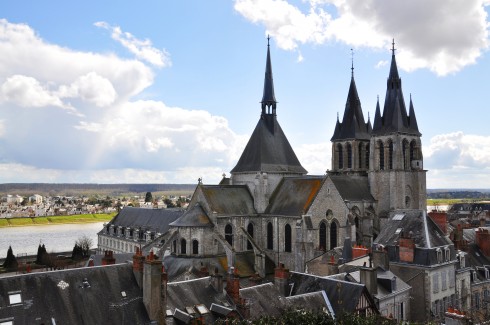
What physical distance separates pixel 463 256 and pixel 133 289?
2208 centimetres

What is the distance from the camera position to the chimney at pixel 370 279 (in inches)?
951

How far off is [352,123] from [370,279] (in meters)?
34.0

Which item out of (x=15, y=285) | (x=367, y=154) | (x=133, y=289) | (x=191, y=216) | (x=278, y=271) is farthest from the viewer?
(x=367, y=154)

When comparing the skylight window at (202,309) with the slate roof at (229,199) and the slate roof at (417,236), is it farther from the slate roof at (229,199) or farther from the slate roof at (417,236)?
the slate roof at (229,199)

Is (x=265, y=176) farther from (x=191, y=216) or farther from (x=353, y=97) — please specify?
(x=353, y=97)

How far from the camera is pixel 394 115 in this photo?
5109 cm

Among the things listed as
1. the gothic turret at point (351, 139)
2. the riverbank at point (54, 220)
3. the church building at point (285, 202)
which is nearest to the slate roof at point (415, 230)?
the church building at point (285, 202)

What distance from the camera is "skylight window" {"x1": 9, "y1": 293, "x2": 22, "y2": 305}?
18.5 metres

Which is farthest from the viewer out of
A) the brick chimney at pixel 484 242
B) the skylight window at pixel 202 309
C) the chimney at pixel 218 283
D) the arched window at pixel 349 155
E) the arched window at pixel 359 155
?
the arched window at pixel 349 155

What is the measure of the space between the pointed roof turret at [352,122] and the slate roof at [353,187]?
→ 18.8 ft

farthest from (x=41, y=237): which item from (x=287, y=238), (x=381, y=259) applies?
(x=381, y=259)

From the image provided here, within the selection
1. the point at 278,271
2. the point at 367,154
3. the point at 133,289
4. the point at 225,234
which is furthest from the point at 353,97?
the point at 133,289

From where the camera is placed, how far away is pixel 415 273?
29484 millimetres

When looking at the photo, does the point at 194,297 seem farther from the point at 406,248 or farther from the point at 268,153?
the point at 268,153
